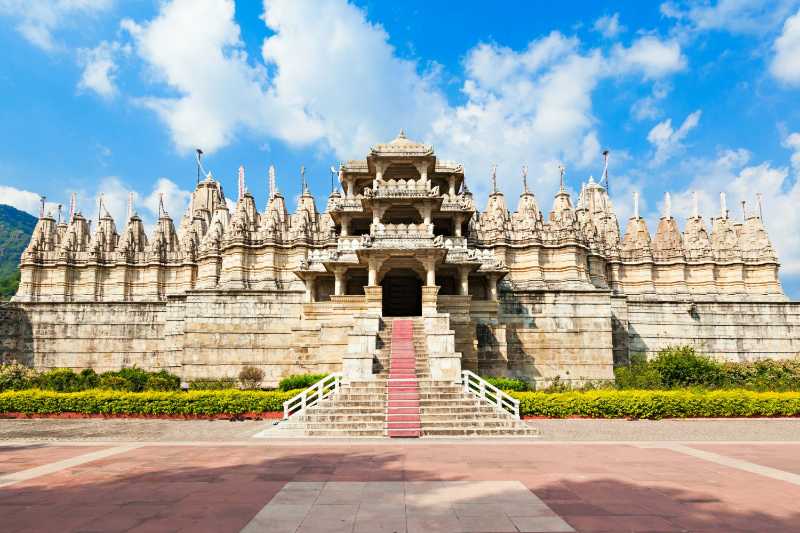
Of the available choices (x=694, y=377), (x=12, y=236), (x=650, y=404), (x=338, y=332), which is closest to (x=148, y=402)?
(x=338, y=332)

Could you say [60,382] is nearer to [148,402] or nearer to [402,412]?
[148,402]

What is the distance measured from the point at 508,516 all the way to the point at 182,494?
5544 mm

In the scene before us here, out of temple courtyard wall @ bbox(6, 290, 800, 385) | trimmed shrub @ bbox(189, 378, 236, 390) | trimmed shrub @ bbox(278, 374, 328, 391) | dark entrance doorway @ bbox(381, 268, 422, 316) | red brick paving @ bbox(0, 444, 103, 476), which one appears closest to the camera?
red brick paving @ bbox(0, 444, 103, 476)

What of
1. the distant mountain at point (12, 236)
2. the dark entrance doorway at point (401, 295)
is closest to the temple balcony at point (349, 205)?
the dark entrance doorway at point (401, 295)

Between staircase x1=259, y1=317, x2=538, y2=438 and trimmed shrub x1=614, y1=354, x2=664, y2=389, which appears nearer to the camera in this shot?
staircase x1=259, y1=317, x2=538, y2=438

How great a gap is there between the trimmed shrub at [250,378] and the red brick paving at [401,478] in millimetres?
14974

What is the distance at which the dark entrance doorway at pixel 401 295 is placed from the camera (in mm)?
30516

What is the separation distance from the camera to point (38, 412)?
20719 mm

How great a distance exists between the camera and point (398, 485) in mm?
9133

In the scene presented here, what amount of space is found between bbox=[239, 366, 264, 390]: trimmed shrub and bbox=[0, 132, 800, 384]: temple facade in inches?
25.5

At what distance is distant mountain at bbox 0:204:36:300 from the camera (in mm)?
138188

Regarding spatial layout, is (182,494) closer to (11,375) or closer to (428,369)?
(428,369)

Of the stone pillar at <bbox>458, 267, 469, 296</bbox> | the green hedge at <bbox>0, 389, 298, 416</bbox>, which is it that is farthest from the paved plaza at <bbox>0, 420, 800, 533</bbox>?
the stone pillar at <bbox>458, 267, 469, 296</bbox>

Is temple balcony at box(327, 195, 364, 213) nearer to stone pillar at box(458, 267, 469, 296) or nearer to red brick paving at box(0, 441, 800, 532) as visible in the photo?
stone pillar at box(458, 267, 469, 296)
